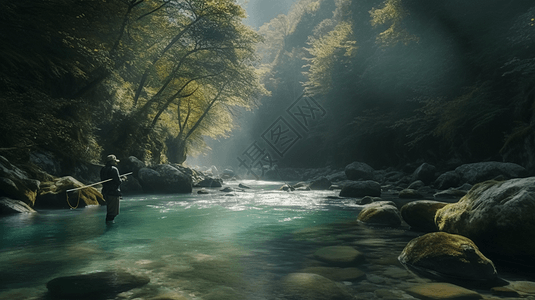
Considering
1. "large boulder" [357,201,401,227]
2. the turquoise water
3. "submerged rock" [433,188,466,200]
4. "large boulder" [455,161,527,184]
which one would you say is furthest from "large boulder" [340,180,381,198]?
"large boulder" [357,201,401,227]

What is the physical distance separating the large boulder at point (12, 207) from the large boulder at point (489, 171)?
50.3 feet

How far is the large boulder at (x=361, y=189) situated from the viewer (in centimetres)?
1255

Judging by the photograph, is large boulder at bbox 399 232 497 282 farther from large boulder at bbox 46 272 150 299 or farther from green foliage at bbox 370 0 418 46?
green foliage at bbox 370 0 418 46

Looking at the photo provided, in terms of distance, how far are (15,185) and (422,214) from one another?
30.6 feet

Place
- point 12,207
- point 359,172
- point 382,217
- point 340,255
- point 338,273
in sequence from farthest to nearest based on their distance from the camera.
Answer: point 359,172 < point 12,207 < point 382,217 < point 340,255 < point 338,273

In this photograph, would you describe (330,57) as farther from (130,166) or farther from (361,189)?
(130,166)

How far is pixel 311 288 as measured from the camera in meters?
3.12

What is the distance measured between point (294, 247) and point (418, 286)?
6.80ft

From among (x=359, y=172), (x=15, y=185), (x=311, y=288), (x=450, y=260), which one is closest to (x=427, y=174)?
(x=359, y=172)

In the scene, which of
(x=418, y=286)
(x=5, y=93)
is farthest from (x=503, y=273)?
(x=5, y=93)

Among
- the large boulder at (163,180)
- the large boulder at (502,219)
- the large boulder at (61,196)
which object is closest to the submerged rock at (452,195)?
the large boulder at (502,219)

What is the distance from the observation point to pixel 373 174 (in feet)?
69.7

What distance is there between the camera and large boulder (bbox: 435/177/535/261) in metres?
3.72

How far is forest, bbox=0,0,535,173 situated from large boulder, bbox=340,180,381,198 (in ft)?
19.2
